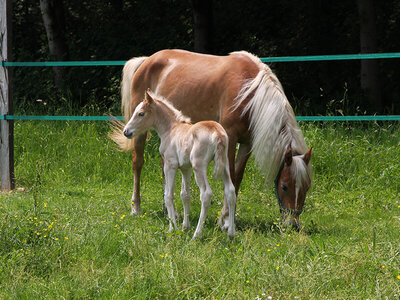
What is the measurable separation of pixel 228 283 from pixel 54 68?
390 inches

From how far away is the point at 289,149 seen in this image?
18.2 feet

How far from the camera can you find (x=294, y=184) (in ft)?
18.2

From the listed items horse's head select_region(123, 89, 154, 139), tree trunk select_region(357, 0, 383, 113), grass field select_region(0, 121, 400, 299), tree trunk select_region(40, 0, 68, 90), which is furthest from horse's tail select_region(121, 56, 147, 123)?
tree trunk select_region(40, 0, 68, 90)

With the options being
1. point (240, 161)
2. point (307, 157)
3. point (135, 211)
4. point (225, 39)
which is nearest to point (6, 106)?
point (135, 211)

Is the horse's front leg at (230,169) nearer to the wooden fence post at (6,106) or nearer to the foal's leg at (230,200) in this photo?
the foal's leg at (230,200)

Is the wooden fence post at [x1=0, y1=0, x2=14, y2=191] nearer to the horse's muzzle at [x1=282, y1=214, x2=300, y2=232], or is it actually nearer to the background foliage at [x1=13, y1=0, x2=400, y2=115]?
the background foliage at [x1=13, y1=0, x2=400, y2=115]

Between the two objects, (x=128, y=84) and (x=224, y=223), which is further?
(x=128, y=84)

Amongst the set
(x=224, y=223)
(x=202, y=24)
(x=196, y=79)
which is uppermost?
(x=202, y=24)

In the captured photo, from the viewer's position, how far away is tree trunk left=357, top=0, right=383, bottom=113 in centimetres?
1072

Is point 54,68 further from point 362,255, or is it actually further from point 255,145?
point 362,255

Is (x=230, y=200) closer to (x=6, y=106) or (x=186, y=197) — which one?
(x=186, y=197)

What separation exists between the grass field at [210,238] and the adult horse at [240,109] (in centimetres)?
48

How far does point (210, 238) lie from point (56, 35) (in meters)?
8.63

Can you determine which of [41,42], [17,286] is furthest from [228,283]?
[41,42]
